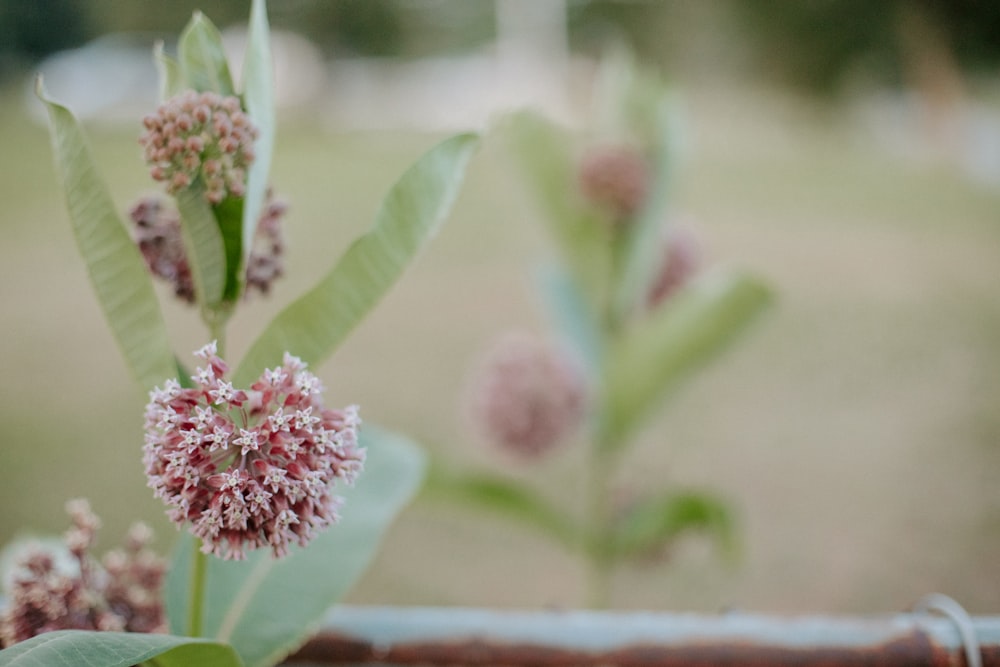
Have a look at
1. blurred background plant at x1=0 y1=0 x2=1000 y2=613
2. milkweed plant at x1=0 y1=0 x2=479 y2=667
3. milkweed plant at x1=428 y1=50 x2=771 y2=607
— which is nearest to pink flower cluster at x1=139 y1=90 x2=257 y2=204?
milkweed plant at x1=0 y1=0 x2=479 y2=667

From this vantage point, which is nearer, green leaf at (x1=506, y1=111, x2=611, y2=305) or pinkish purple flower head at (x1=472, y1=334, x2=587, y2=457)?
green leaf at (x1=506, y1=111, x2=611, y2=305)

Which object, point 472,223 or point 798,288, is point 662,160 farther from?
point 472,223

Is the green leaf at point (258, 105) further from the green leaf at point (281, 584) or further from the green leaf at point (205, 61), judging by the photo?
the green leaf at point (281, 584)


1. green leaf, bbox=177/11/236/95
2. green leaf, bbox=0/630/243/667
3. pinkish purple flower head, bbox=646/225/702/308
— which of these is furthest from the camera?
pinkish purple flower head, bbox=646/225/702/308

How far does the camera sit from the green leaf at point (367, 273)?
449 millimetres

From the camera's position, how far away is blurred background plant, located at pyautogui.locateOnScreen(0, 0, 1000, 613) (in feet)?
6.28

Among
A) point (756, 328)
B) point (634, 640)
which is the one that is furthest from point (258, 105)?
point (756, 328)

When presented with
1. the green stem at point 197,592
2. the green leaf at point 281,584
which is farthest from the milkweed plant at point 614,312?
the green stem at point 197,592

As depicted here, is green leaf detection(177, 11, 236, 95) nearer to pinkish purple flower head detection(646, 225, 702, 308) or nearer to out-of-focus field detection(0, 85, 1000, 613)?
out-of-focus field detection(0, 85, 1000, 613)

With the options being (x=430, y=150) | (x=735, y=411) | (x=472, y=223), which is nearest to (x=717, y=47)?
(x=472, y=223)

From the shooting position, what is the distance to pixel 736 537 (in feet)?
3.37

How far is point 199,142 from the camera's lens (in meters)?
0.42

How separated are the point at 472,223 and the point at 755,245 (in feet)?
5.49

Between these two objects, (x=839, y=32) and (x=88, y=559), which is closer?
(x=88, y=559)
